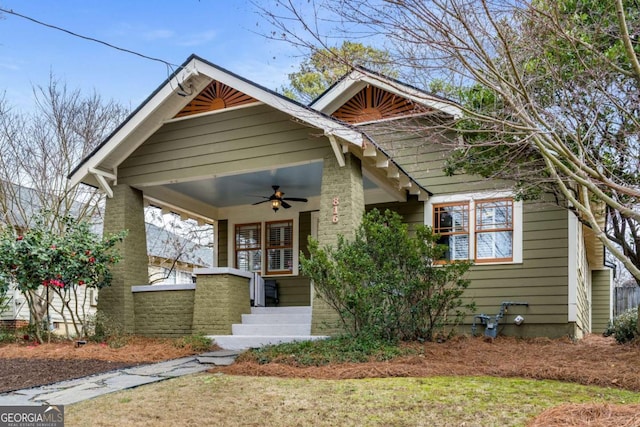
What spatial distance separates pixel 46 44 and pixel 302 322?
883 cm

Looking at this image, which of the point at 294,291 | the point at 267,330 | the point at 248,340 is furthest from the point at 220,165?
the point at 294,291

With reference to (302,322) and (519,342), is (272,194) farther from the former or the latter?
(519,342)

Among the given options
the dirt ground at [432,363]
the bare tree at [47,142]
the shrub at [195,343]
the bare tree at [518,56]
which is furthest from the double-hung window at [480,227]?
the bare tree at [47,142]

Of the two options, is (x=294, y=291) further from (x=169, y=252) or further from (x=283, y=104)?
(x=169, y=252)

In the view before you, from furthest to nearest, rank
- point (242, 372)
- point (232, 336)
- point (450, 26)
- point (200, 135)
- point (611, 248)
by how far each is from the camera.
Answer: point (200, 135)
point (232, 336)
point (242, 372)
point (611, 248)
point (450, 26)

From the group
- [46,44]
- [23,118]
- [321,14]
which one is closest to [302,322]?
[321,14]

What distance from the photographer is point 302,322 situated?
403 inches

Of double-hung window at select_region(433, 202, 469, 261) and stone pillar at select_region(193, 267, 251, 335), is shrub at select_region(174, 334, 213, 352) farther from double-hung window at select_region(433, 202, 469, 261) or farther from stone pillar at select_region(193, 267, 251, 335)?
double-hung window at select_region(433, 202, 469, 261)

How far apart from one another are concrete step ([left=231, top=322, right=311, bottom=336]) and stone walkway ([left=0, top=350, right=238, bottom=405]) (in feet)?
3.44

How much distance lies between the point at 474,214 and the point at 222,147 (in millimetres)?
5167

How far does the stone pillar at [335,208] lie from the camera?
9399 mm

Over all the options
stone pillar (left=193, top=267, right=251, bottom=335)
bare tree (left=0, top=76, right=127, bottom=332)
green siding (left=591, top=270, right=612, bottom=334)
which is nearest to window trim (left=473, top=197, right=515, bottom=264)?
stone pillar (left=193, top=267, right=251, bottom=335)

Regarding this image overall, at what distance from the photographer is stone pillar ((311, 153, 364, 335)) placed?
9.40 m

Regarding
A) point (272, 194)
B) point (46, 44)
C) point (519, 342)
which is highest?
point (46, 44)
